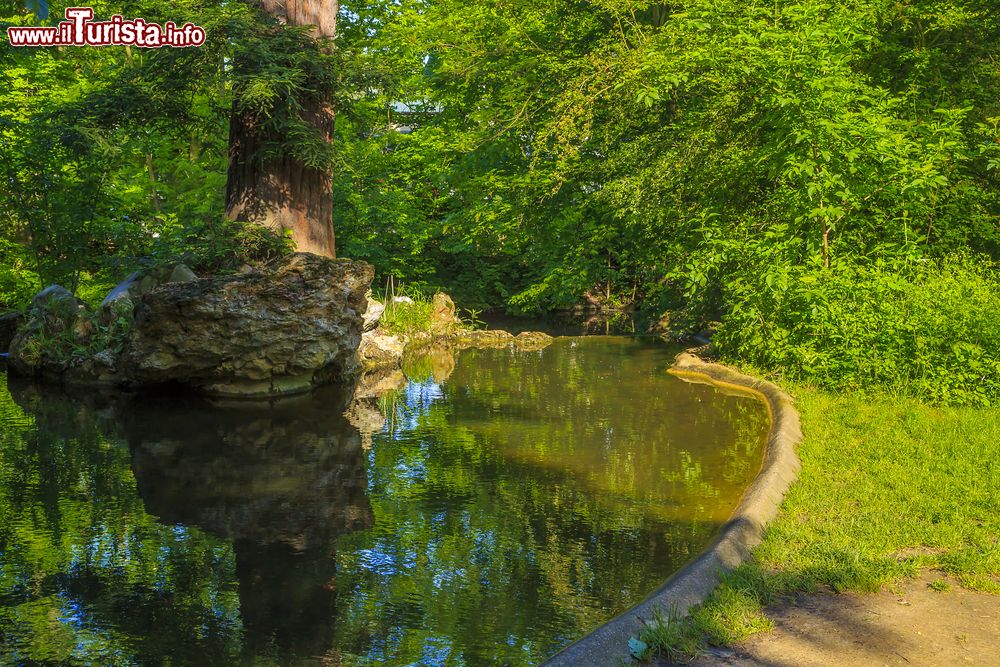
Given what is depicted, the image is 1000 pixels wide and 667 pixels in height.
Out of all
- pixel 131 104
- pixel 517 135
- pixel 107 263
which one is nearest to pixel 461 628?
pixel 131 104

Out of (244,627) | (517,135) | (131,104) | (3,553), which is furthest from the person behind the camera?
(517,135)

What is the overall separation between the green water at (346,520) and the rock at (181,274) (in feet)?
5.70

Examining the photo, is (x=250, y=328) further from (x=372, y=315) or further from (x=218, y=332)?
(x=372, y=315)

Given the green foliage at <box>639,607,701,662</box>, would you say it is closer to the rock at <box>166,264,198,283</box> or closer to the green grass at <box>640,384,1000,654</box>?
the green grass at <box>640,384,1000,654</box>

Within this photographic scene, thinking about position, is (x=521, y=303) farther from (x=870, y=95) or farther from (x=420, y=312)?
(x=870, y=95)

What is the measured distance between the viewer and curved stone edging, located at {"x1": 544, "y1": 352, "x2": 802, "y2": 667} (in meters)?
4.00

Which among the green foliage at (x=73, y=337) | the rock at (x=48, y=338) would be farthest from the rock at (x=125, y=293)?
the rock at (x=48, y=338)

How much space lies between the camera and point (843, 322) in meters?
10.5

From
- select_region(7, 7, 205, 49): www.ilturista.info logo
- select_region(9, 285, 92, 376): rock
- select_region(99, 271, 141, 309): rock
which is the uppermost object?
select_region(7, 7, 205, 49): www.ilturista.info logo

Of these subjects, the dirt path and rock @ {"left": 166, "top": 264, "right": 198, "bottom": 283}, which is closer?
the dirt path

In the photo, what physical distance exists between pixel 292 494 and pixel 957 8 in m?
10.8

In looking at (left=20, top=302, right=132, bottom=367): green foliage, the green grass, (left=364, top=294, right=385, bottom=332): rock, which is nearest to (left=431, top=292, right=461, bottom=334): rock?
(left=364, top=294, right=385, bottom=332): rock

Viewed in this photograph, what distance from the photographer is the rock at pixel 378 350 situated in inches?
590

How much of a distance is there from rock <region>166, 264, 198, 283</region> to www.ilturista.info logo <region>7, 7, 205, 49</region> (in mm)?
3571
